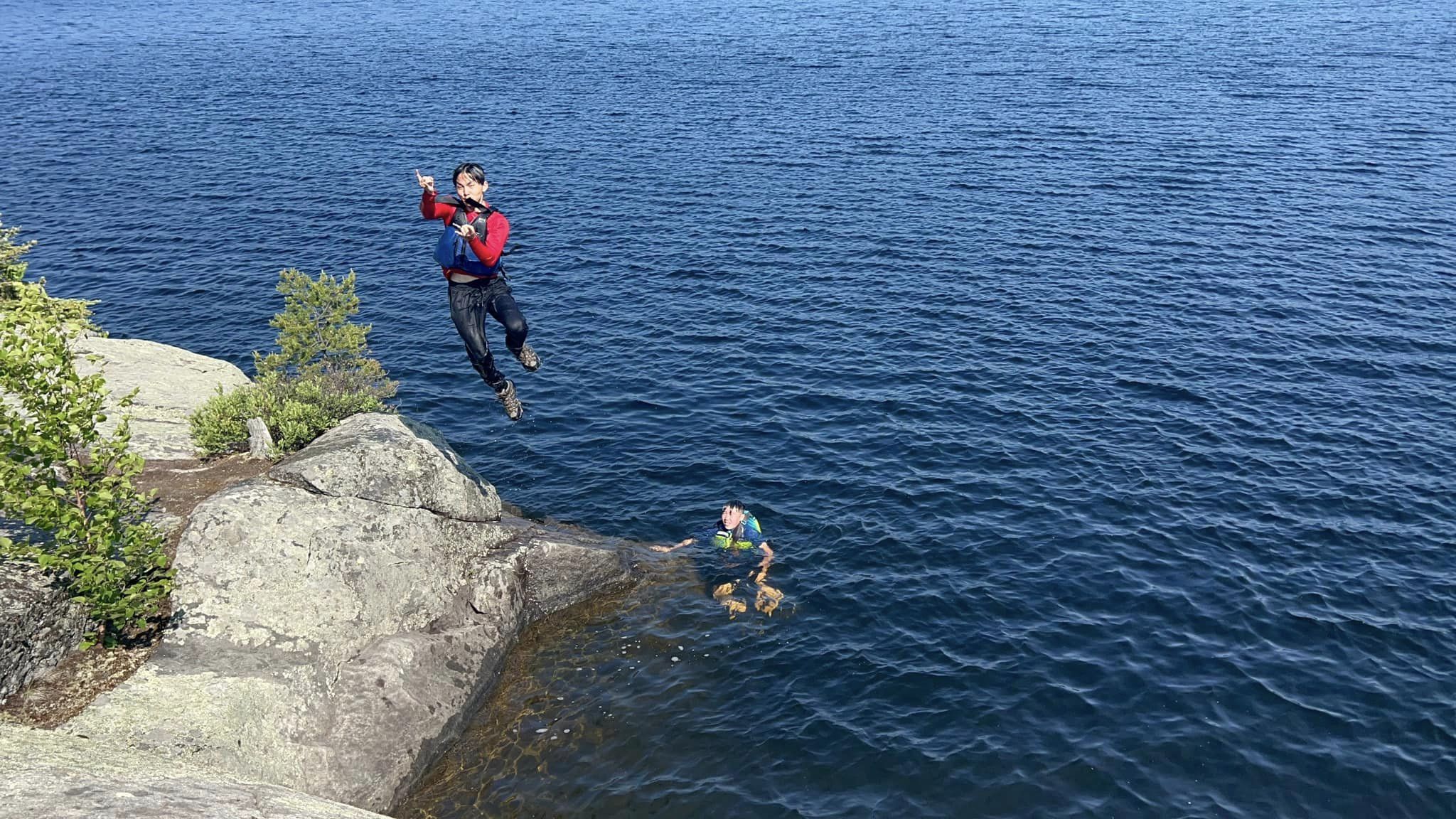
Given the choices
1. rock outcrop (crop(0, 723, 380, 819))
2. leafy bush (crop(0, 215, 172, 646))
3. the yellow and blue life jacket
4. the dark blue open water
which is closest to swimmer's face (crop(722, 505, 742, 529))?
the yellow and blue life jacket

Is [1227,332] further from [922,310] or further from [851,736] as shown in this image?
[851,736]

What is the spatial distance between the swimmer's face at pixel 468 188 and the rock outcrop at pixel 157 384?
10878mm

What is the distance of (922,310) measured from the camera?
40.3 metres

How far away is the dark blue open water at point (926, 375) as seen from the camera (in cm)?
2080

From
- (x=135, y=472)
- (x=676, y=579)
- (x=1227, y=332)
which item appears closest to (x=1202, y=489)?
(x=1227, y=332)

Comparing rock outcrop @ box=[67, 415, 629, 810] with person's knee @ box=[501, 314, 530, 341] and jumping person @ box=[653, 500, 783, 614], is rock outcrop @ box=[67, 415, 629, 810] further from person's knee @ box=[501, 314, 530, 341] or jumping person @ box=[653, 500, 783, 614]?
person's knee @ box=[501, 314, 530, 341]

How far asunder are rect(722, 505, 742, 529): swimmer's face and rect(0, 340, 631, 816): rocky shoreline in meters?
2.72

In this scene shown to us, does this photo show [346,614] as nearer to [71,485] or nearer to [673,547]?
[71,485]

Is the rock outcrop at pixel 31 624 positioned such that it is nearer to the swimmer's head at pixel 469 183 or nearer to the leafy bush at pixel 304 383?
the leafy bush at pixel 304 383

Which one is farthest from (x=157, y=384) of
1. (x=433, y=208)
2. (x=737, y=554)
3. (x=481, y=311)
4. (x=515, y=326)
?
(x=737, y=554)

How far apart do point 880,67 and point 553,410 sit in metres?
57.3

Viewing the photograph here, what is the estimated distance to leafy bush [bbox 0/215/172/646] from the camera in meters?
17.5

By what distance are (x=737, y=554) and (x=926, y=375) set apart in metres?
11.9

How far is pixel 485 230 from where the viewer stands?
19.7 metres
